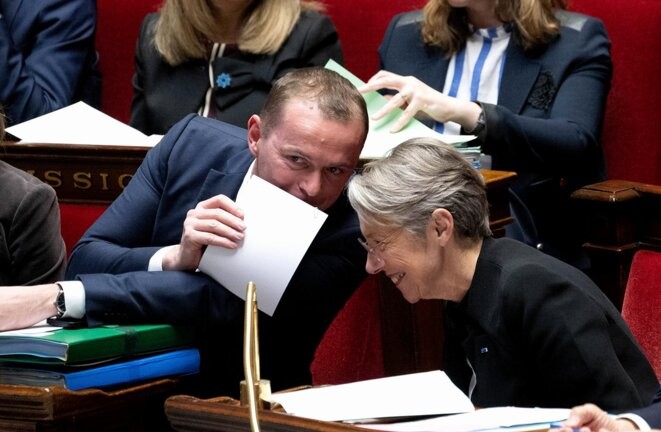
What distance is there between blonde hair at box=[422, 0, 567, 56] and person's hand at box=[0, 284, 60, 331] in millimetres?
1224

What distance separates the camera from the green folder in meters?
1.63

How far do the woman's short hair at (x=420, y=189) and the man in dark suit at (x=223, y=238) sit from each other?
0.64ft

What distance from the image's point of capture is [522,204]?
8.36ft

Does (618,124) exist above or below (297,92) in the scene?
below

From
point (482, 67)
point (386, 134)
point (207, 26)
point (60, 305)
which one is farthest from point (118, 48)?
point (60, 305)

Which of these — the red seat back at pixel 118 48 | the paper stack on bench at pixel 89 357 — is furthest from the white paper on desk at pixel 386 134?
the red seat back at pixel 118 48

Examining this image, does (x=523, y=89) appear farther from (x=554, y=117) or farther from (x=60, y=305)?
(x=60, y=305)

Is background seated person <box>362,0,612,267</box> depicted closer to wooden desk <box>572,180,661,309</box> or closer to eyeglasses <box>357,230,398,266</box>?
wooden desk <box>572,180,661,309</box>

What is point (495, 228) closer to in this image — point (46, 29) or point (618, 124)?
point (618, 124)

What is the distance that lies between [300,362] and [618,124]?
105cm

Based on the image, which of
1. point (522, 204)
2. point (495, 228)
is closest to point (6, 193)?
point (495, 228)

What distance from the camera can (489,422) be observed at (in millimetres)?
1261

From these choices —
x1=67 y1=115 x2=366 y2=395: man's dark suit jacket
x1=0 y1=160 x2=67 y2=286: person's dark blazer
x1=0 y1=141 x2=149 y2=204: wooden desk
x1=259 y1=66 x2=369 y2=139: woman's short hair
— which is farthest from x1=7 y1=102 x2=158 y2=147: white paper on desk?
x1=259 y1=66 x2=369 y2=139: woman's short hair

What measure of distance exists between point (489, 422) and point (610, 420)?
0.15 m
